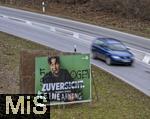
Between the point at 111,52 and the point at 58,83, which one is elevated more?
the point at 58,83

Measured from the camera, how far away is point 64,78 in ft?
62.8

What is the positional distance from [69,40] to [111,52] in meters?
8.20

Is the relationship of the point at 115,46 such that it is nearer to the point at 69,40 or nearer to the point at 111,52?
the point at 111,52

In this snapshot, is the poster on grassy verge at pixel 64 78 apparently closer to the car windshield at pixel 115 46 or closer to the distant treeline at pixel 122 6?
the car windshield at pixel 115 46

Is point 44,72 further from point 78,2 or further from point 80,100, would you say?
point 78,2

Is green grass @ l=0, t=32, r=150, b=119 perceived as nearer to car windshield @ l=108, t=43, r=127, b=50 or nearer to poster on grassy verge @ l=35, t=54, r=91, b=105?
poster on grassy verge @ l=35, t=54, r=91, b=105

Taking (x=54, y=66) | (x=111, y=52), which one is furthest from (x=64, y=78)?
(x=111, y=52)

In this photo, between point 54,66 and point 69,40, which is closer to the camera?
point 54,66

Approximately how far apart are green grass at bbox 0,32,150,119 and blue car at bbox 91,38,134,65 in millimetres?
2277

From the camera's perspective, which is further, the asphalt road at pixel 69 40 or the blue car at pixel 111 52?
the blue car at pixel 111 52

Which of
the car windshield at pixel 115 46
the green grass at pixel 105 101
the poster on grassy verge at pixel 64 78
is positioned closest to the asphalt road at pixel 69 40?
the green grass at pixel 105 101

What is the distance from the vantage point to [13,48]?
1224 inches

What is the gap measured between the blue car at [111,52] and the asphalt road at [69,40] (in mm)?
424

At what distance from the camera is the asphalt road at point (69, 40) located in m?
26.6
